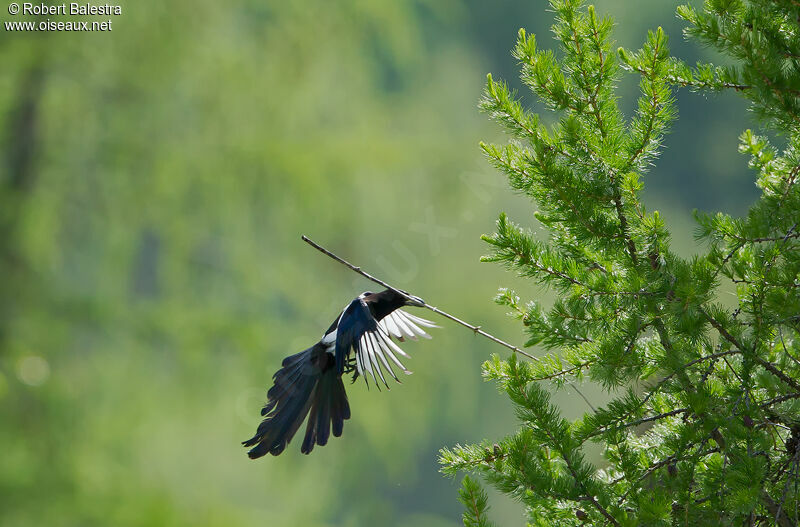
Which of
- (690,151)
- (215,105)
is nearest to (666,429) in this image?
(215,105)

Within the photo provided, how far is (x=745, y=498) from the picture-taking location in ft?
1.89

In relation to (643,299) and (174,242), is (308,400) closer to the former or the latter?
(643,299)

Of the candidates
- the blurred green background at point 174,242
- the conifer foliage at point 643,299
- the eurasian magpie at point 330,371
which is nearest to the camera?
the conifer foliage at point 643,299

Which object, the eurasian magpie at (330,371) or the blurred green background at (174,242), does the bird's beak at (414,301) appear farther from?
the blurred green background at (174,242)

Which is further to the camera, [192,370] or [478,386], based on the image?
[478,386]

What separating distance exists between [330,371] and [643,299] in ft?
1.20

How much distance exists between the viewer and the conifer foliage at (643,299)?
2.10ft

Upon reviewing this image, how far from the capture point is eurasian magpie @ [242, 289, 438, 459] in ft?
2.54

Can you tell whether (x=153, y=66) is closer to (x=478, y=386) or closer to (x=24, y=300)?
(x=24, y=300)

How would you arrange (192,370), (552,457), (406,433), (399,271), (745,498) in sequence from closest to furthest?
(745,498) < (552,457) < (192,370) < (406,433) < (399,271)

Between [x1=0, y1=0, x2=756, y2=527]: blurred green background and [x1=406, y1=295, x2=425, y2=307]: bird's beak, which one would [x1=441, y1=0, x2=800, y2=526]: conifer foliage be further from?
[x1=0, y1=0, x2=756, y2=527]: blurred green background

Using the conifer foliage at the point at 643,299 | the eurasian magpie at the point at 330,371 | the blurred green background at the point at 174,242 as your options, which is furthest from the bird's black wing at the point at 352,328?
the blurred green background at the point at 174,242

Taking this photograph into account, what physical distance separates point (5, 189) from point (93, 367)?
0.83m

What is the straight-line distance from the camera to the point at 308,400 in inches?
32.9
